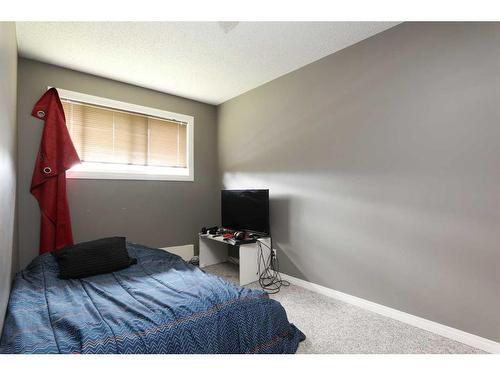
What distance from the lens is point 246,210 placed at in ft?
10.4

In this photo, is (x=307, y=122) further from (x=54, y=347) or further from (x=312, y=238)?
(x=54, y=347)

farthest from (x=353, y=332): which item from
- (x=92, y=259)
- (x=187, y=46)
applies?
(x=187, y=46)

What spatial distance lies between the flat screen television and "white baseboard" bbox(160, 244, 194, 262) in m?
0.69

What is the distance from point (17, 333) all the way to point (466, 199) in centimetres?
276

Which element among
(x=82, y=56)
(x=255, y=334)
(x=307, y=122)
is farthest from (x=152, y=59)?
(x=255, y=334)

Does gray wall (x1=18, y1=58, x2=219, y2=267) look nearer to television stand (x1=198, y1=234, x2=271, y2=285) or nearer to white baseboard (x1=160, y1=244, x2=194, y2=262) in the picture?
white baseboard (x1=160, y1=244, x2=194, y2=262)

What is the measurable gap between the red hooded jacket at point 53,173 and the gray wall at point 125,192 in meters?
0.10

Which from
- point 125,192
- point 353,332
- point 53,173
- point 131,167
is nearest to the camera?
point 353,332

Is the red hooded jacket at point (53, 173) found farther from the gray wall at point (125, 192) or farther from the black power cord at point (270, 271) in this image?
the black power cord at point (270, 271)

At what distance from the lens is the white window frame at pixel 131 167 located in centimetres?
290

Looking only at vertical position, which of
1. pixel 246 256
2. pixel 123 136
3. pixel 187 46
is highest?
pixel 187 46

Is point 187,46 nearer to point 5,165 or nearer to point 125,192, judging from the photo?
point 5,165

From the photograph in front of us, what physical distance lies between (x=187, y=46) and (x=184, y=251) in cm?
268

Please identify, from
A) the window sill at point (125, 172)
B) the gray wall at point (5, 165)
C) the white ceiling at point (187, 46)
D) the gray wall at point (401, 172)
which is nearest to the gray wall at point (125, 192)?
the window sill at point (125, 172)
